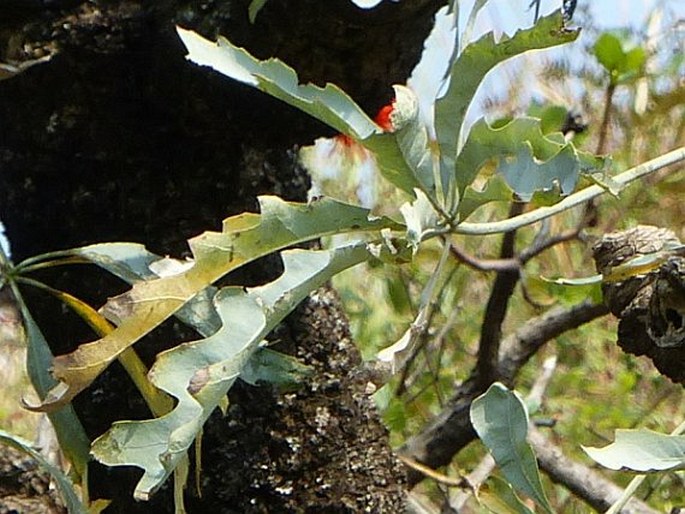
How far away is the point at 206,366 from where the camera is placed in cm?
55

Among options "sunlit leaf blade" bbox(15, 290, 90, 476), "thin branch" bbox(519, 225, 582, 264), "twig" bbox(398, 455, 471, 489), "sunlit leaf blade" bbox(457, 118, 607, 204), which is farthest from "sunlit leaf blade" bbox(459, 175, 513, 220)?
"thin branch" bbox(519, 225, 582, 264)

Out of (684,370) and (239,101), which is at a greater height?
(239,101)

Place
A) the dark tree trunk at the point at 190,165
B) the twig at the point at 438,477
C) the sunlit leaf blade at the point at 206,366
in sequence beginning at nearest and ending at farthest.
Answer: the sunlit leaf blade at the point at 206,366 < the dark tree trunk at the point at 190,165 < the twig at the point at 438,477

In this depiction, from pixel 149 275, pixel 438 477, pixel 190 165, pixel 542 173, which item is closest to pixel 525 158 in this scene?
pixel 542 173

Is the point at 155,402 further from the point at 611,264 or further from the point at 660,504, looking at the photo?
the point at 660,504

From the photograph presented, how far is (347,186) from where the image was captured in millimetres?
2248

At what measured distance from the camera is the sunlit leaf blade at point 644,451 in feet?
1.87

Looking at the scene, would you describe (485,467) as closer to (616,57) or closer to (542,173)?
(616,57)

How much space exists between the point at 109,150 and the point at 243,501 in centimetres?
27

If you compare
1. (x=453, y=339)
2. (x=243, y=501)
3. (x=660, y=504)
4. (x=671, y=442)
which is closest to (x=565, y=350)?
(x=453, y=339)

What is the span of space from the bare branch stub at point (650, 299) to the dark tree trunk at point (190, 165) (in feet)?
0.68

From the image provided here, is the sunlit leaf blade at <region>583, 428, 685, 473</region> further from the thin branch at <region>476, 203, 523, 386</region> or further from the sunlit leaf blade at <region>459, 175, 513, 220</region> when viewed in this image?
the thin branch at <region>476, 203, 523, 386</region>

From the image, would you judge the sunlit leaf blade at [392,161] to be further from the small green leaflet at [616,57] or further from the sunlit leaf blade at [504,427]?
the small green leaflet at [616,57]

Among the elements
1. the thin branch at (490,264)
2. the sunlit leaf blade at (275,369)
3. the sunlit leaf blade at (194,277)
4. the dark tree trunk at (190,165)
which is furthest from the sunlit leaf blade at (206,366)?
the thin branch at (490,264)
